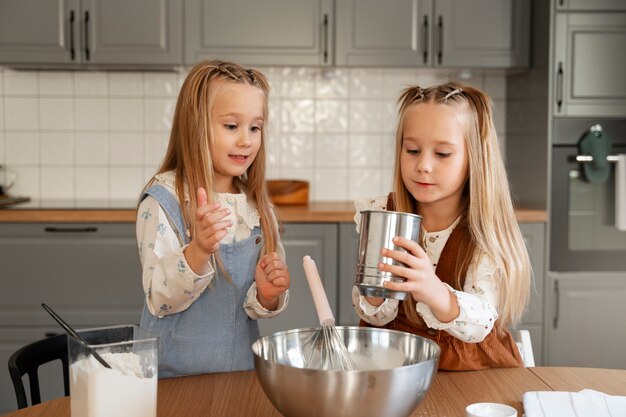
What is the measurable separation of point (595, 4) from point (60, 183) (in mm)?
2323

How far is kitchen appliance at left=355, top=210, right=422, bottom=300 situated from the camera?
3.63 ft

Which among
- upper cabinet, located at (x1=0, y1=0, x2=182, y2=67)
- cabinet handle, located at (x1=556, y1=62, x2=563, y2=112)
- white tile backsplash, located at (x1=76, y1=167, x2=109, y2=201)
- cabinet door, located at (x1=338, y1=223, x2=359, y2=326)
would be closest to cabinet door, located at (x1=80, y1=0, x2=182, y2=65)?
upper cabinet, located at (x1=0, y1=0, x2=182, y2=67)

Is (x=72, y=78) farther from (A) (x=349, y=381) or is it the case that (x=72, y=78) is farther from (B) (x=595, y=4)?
(A) (x=349, y=381)

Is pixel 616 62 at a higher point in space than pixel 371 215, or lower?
higher

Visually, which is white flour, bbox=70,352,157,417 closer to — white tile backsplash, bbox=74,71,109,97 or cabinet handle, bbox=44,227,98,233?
cabinet handle, bbox=44,227,98,233

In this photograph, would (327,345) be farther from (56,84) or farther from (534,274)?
(56,84)

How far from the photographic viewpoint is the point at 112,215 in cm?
293

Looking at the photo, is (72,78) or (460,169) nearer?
(460,169)

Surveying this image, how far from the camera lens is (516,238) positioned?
1531 millimetres

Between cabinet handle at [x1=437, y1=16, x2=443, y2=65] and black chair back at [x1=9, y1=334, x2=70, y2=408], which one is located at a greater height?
cabinet handle at [x1=437, y1=16, x2=443, y2=65]

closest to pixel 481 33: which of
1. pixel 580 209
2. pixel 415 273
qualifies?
pixel 580 209

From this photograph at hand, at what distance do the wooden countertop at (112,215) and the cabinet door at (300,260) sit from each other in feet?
0.11

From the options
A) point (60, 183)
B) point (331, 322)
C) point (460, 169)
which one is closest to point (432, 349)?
point (331, 322)

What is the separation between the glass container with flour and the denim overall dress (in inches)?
21.8
